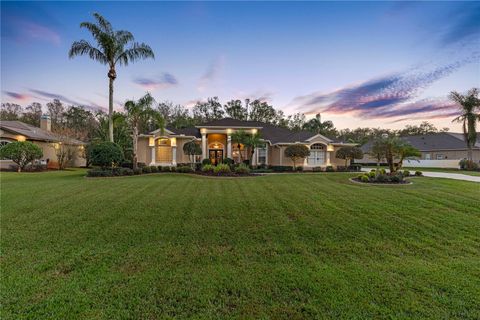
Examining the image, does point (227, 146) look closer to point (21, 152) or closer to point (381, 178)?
point (381, 178)

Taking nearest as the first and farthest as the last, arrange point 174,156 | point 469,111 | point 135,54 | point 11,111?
point 135,54, point 174,156, point 469,111, point 11,111

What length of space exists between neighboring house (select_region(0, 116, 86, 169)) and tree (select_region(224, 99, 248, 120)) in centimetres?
2406

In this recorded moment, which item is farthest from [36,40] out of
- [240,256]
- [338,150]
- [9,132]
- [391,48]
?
[338,150]

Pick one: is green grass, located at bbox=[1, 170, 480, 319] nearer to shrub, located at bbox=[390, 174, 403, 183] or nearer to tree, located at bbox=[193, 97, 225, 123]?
shrub, located at bbox=[390, 174, 403, 183]

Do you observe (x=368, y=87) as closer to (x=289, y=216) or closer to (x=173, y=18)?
(x=173, y=18)

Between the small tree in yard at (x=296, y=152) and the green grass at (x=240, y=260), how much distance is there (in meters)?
12.3

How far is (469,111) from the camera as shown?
23.0 metres

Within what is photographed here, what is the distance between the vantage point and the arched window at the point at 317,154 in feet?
68.7

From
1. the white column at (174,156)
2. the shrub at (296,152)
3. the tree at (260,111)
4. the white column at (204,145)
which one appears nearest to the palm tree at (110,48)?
the white column at (174,156)

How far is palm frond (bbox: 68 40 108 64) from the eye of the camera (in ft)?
51.6

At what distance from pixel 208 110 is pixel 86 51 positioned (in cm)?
2537

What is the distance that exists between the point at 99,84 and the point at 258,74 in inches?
550

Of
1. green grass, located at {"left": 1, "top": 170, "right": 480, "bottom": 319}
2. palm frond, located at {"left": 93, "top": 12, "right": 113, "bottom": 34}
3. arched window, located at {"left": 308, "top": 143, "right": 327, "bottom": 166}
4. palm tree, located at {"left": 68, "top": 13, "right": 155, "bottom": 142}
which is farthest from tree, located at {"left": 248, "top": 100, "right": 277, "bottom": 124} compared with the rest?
green grass, located at {"left": 1, "top": 170, "right": 480, "bottom": 319}

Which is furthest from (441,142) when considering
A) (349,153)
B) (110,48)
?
(110,48)
